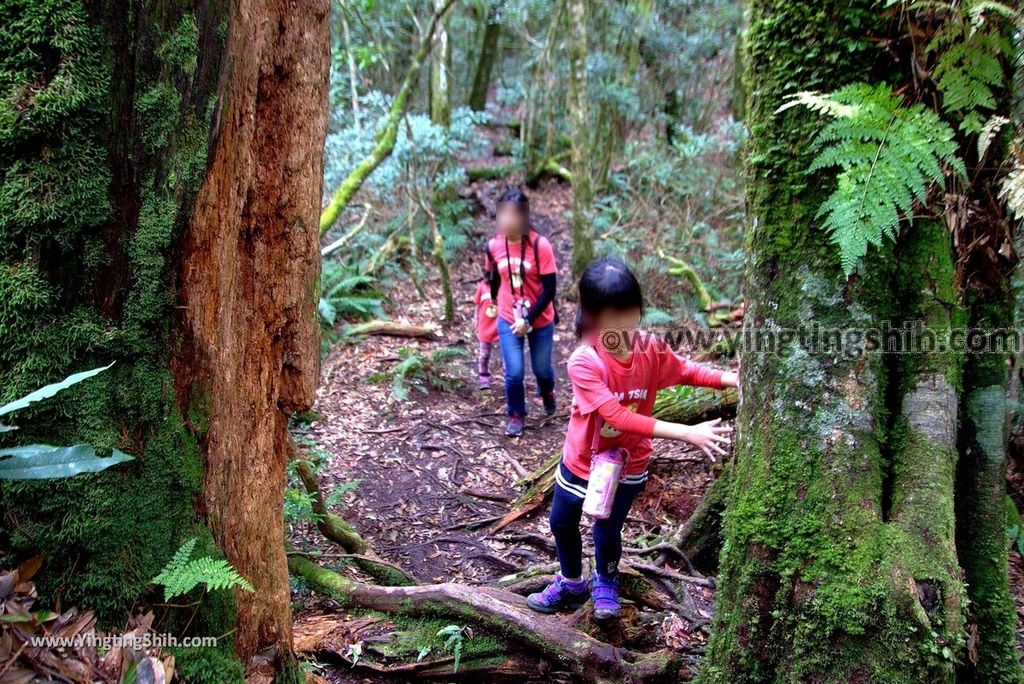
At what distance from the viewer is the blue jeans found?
662 centimetres

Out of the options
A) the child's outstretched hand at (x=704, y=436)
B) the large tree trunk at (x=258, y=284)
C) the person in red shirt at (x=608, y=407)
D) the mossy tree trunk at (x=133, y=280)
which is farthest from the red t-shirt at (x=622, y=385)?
the mossy tree trunk at (x=133, y=280)

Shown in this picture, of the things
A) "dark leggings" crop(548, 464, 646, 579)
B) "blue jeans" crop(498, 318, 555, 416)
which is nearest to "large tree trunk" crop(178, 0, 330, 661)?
"dark leggings" crop(548, 464, 646, 579)

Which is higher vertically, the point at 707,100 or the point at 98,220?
the point at 707,100

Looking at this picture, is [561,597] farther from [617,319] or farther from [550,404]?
[550,404]

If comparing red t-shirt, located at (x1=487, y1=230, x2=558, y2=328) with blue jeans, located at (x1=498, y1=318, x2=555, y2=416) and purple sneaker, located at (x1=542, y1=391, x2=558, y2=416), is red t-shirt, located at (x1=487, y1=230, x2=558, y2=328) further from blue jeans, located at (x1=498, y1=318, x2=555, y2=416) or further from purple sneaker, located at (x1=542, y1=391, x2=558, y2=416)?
purple sneaker, located at (x1=542, y1=391, x2=558, y2=416)

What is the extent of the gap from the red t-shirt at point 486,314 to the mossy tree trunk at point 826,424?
446cm

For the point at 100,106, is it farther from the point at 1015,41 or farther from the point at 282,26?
the point at 1015,41

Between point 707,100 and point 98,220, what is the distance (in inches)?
630

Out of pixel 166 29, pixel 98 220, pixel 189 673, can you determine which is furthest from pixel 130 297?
pixel 189 673

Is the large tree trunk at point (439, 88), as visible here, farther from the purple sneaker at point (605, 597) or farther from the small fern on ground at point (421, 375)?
the purple sneaker at point (605, 597)

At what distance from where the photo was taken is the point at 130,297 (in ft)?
6.77

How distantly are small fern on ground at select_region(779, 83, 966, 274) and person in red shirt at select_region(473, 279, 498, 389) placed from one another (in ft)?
15.2

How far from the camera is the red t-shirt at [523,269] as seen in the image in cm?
641

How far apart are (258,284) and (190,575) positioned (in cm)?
111
